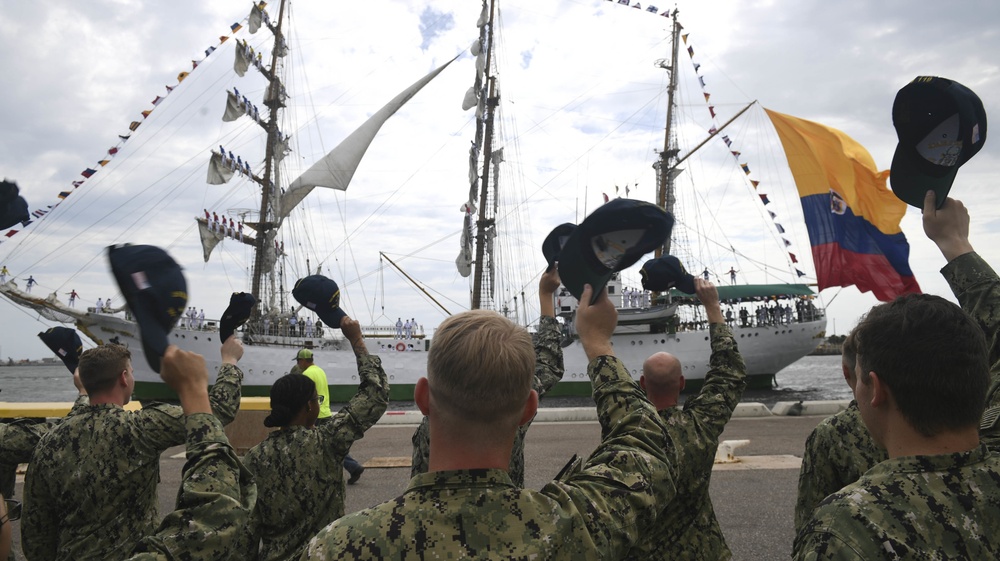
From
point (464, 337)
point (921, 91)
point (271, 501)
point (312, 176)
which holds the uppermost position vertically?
point (312, 176)

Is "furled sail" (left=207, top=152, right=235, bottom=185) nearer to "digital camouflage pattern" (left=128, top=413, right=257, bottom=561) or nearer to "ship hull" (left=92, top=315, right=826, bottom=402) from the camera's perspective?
"ship hull" (left=92, top=315, right=826, bottom=402)

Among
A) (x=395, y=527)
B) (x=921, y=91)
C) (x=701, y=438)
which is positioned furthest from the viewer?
(x=701, y=438)

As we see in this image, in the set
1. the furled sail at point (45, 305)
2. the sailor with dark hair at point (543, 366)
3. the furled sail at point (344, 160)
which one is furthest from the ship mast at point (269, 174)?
the sailor with dark hair at point (543, 366)

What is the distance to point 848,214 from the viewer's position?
15312mm

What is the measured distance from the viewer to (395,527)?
4.37 ft

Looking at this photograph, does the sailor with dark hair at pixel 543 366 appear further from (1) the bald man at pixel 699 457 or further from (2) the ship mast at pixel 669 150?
(2) the ship mast at pixel 669 150

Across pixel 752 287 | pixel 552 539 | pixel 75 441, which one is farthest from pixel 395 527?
pixel 752 287

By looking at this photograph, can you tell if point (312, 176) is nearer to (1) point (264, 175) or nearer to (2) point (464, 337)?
(1) point (264, 175)

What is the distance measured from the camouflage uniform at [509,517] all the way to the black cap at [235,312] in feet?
5.89

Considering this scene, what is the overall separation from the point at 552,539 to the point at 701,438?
5.82 ft

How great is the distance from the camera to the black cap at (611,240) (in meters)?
1.69

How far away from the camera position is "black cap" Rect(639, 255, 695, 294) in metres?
2.80

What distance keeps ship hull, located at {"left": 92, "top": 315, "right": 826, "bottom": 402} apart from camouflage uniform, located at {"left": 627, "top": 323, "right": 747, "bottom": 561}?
33373 millimetres

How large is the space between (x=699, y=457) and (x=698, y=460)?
0.6 inches
